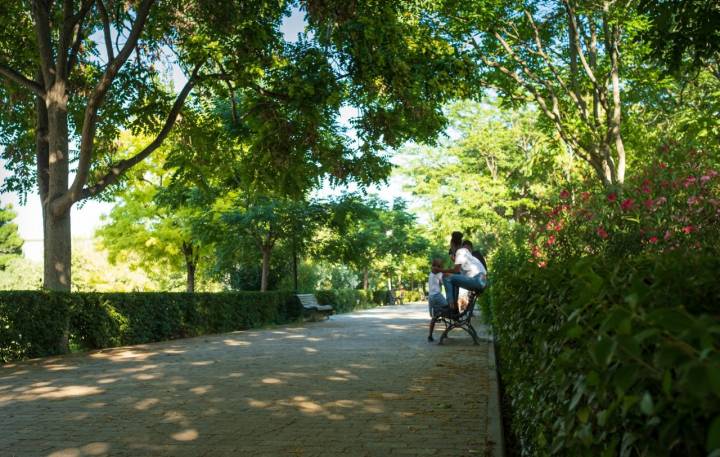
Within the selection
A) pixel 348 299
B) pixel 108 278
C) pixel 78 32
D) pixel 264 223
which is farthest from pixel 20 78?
pixel 108 278

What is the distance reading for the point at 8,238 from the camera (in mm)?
88875

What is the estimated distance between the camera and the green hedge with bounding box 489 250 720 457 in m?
1.07

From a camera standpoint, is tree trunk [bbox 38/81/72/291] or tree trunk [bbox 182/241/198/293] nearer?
tree trunk [bbox 38/81/72/291]

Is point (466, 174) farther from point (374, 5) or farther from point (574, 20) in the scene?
point (374, 5)

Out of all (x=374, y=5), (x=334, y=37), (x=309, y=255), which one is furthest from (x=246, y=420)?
(x=309, y=255)

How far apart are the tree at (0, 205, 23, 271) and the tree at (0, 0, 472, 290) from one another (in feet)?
251

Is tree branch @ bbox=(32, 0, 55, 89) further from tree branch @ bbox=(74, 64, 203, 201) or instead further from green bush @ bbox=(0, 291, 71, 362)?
green bush @ bbox=(0, 291, 71, 362)

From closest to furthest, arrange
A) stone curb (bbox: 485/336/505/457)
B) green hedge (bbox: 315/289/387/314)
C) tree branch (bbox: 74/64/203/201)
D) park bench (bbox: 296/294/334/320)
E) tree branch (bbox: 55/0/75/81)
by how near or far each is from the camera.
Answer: stone curb (bbox: 485/336/505/457)
tree branch (bbox: 55/0/75/81)
tree branch (bbox: 74/64/203/201)
park bench (bbox: 296/294/334/320)
green hedge (bbox: 315/289/387/314)

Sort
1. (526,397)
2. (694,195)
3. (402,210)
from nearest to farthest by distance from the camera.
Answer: (526,397)
(694,195)
(402,210)

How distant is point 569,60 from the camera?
66.6 feet

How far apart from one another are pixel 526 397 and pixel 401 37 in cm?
1090

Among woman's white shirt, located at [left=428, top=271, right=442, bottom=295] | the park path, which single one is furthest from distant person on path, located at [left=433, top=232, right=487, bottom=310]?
woman's white shirt, located at [left=428, top=271, right=442, bottom=295]

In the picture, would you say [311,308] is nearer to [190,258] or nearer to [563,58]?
[190,258]

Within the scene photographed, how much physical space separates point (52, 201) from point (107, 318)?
9.45ft
